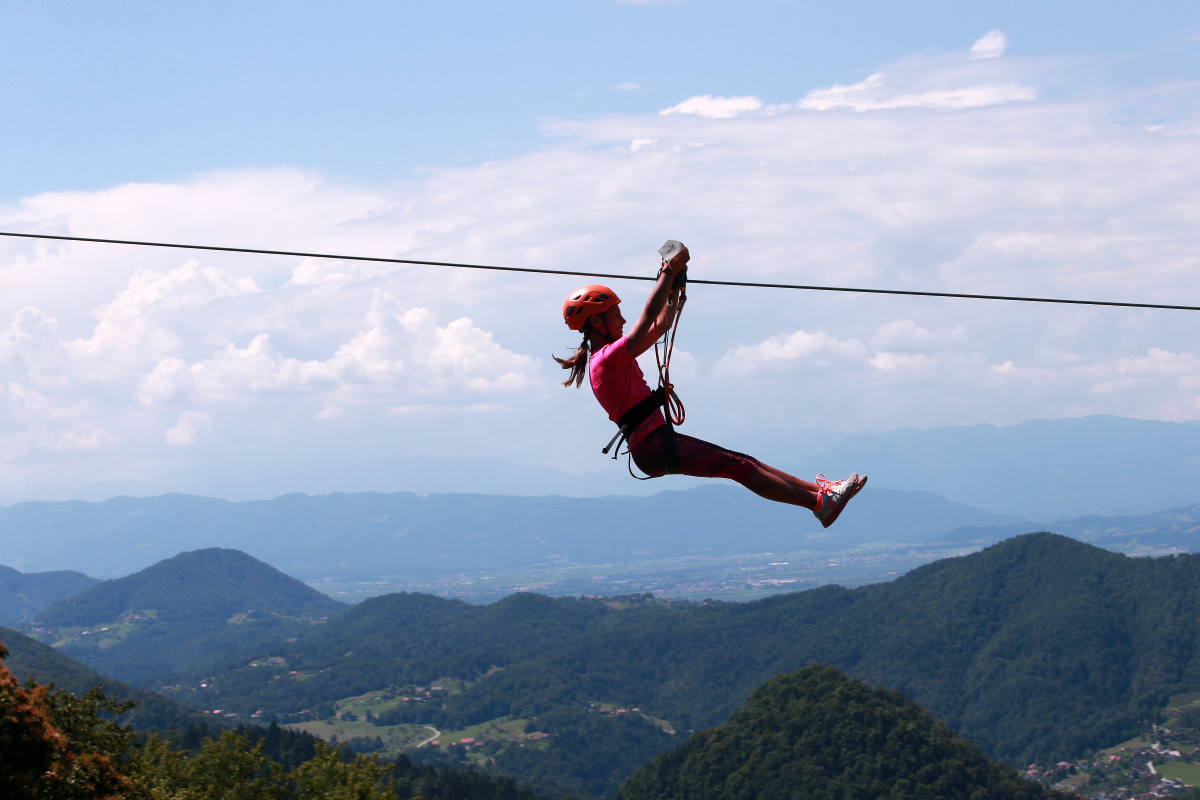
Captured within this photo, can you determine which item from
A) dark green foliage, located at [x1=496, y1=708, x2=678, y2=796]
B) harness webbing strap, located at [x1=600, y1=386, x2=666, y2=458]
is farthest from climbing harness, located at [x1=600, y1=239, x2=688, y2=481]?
dark green foliage, located at [x1=496, y1=708, x2=678, y2=796]

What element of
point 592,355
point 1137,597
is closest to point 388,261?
point 592,355

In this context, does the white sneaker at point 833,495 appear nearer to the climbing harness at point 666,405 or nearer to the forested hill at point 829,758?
the climbing harness at point 666,405

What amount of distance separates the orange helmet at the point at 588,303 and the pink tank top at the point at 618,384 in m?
0.23

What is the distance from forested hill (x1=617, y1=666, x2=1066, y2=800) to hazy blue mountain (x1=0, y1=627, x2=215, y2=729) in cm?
5524

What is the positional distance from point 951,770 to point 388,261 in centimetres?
10637

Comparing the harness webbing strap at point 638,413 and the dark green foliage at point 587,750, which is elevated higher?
the harness webbing strap at point 638,413

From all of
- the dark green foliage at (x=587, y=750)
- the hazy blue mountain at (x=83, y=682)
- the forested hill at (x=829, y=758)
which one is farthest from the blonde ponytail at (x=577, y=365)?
the dark green foliage at (x=587, y=750)

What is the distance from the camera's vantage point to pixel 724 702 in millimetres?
189500

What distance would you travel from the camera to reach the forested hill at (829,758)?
10356cm

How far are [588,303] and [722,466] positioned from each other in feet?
4.38

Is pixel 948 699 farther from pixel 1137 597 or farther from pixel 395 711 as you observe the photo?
pixel 395 711

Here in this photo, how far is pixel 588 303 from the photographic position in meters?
7.13

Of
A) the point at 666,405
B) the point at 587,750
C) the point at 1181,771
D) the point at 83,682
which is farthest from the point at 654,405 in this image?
the point at 587,750

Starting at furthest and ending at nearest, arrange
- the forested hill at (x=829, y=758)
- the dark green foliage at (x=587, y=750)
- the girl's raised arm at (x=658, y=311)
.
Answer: the dark green foliage at (x=587, y=750)
the forested hill at (x=829, y=758)
the girl's raised arm at (x=658, y=311)
